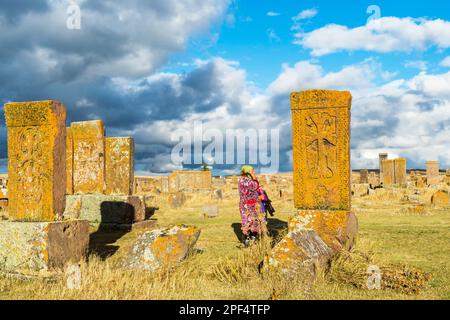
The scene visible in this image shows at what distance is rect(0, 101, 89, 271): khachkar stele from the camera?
5555 mm

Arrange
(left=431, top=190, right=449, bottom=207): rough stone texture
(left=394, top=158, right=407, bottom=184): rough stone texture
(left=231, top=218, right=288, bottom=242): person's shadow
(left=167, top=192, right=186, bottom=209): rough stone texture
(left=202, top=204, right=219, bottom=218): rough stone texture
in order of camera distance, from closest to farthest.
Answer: (left=231, top=218, right=288, bottom=242): person's shadow
(left=202, top=204, right=219, bottom=218): rough stone texture
(left=431, top=190, right=449, bottom=207): rough stone texture
(left=167, top=192, right=186, bottom=209): rough stone texture
(left=394, top=158, right=407, bottom=184): rough stone texture

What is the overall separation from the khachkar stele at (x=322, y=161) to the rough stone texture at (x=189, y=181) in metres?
18.6

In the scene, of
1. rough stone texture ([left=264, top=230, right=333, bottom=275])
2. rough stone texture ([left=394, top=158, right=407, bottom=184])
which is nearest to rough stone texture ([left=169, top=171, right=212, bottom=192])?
rough stone texture ([left=394, top=158, right=407, bottom=184])

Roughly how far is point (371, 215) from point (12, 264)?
10771mm

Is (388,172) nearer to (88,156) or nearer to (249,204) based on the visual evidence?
(249,204)

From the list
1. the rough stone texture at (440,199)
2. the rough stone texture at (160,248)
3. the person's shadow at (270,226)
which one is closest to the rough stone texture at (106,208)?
the person's shadow at (270,226)

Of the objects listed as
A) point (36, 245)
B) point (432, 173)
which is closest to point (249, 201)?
point (36, 245)

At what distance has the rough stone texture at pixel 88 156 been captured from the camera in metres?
11.1

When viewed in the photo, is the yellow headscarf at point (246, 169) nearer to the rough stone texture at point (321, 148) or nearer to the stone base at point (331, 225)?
the rough stone texture at point (321, 148)

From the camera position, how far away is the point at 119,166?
11297 millimetres

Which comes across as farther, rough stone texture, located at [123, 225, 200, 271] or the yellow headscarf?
the yellow headscarf

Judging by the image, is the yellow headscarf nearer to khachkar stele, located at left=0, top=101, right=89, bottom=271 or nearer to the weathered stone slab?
khachkar stele, located at left=0, top=101, right=89, bottom=271

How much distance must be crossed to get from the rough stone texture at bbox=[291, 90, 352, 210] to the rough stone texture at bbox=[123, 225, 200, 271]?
1965 mm

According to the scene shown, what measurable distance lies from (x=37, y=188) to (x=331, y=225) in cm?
445
